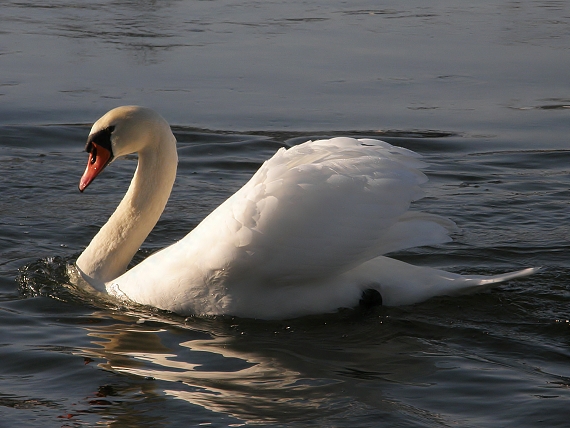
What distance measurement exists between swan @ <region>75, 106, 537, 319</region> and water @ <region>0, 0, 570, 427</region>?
127 millimetres

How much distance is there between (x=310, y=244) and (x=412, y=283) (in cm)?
62

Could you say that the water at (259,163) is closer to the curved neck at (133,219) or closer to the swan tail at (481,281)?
the swan tail at (481,281)

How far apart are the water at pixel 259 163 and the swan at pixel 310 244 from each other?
127 mm

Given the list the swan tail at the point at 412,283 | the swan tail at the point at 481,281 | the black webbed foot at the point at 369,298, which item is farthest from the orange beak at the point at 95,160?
the swan tail at the point at 481,281

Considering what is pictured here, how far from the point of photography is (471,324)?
16.9 ft

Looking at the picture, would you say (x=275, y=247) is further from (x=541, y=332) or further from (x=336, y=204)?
(x=541, y=332)

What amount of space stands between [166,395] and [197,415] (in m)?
0.26

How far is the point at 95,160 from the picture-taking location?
5770mm

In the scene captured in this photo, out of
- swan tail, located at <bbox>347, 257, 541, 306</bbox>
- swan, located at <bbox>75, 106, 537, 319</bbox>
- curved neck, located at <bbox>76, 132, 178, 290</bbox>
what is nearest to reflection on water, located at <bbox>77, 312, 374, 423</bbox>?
swan, located at <bbox>75, 106, 537, 319</bbox>

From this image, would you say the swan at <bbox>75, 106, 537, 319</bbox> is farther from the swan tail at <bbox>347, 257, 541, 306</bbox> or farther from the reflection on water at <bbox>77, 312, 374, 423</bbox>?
the reflection on water at <bbox>77, 312, 374, 423</bbox>

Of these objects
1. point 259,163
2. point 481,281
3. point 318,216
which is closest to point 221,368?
point 318,216

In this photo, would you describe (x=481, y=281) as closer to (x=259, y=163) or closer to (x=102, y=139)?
(x=102, y=139)

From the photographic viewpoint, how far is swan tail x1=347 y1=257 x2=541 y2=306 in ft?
17.0

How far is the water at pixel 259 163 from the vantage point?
427 cm
